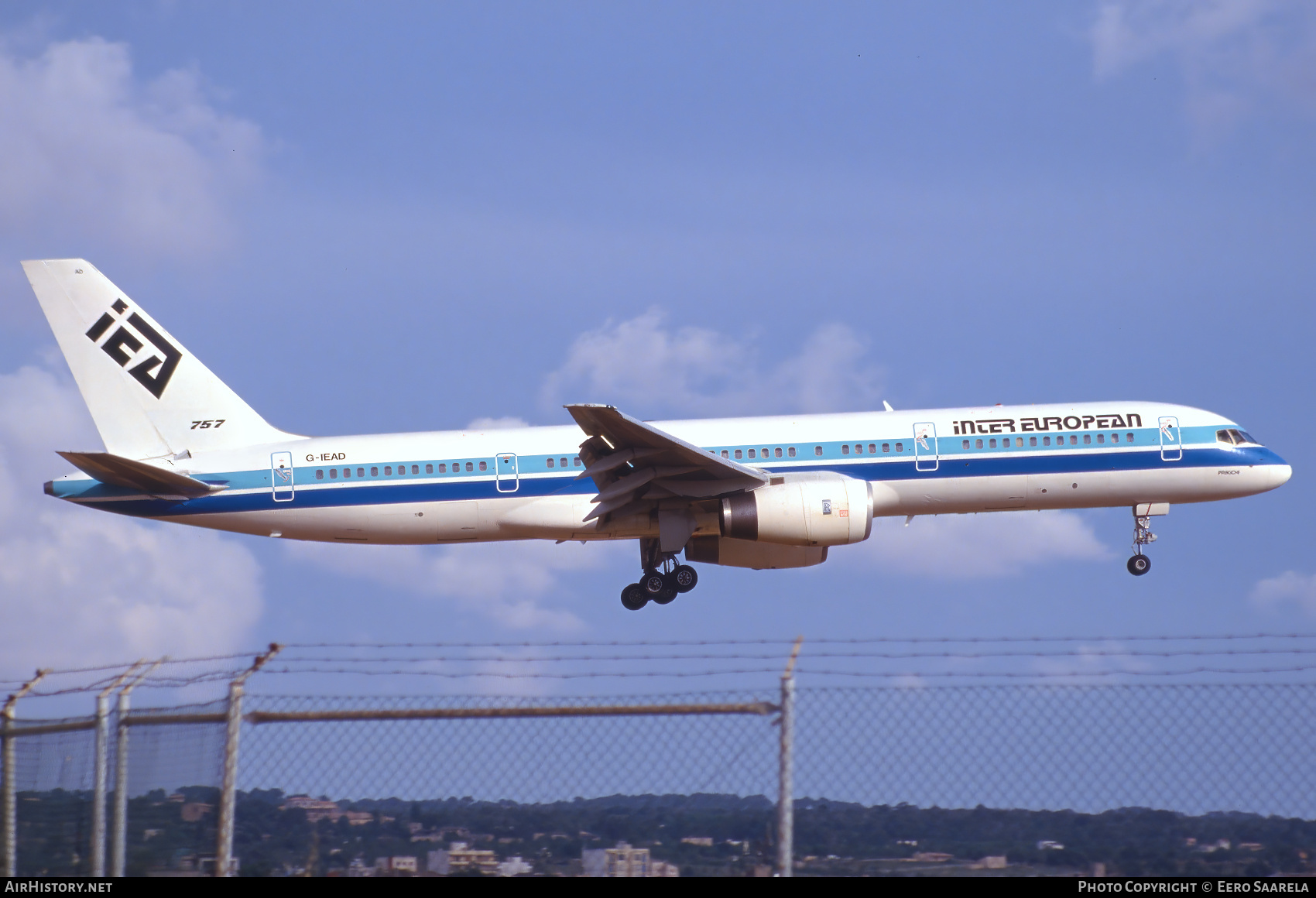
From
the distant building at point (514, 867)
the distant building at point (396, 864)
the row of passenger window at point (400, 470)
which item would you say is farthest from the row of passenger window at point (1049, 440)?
the distant building at point (396, 864)

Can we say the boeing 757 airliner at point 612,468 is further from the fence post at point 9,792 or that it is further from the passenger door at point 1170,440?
the fence post at point 9,792

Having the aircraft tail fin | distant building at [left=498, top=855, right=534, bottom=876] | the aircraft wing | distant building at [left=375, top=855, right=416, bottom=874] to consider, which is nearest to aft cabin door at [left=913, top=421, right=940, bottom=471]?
the aircraft wing

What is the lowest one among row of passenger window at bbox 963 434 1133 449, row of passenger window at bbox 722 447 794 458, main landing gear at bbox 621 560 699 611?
main landing gear at bbox 621 560 699 611

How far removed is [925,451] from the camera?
3184 centimetres

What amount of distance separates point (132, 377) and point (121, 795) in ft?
79.3

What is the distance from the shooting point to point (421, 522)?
Result: 31.5 meters

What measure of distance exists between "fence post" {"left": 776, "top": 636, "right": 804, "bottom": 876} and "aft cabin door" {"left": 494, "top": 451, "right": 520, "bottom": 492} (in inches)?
846

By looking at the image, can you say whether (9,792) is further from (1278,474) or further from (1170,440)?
(1278,474)

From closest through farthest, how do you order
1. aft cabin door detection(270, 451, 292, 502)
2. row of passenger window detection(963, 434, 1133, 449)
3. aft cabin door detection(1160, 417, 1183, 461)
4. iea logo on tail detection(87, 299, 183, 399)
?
aft cabin door detection(270, 451, 292, 502)
row of passenger window detection(963, 434, 1133, 449)
aft cabin door detection(1160, 417, 1183, 461)
iea logo on tail detection(87, 299, 183, 399)

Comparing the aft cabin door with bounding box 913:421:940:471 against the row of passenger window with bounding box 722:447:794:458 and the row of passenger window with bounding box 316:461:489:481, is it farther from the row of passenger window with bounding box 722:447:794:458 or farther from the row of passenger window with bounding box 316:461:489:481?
the row of passenger window with bounding box 316:461:489:481

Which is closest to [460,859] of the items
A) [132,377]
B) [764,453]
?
[764,453]

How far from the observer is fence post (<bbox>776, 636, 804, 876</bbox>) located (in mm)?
10266

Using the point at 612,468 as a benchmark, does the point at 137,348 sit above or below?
above

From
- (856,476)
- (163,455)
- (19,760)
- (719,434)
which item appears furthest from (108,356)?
(19,760)
